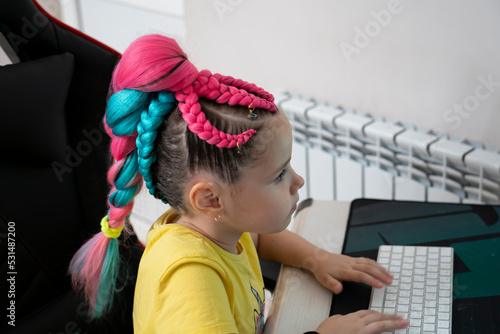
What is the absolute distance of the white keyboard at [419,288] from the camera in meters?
0.77

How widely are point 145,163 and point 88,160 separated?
265 millimetres

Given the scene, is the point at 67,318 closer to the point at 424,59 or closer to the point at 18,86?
the point at 18,86

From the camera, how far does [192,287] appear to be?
2.26 ft

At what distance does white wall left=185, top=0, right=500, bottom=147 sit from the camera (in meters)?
1.16

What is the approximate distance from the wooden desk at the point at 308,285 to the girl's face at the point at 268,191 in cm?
14

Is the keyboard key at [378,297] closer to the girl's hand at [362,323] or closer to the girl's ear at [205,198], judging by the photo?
the girl's hand at [362,323]

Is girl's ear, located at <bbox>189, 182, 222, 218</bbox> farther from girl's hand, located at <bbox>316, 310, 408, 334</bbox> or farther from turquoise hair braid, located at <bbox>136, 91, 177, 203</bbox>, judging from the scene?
girl's hand, located at <bbox>316, 310, 408, 334</bbox>

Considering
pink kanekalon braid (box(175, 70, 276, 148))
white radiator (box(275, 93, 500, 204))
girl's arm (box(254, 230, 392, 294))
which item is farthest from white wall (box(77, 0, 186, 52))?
pink kanekalon braid (box(175, 70, 276, 148))

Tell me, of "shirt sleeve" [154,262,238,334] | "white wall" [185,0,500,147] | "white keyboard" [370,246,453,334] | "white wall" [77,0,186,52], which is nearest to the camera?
"shirt sleeve" [154,262,238,334]

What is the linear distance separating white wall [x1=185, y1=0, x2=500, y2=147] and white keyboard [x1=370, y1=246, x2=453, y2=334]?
430 millimetres

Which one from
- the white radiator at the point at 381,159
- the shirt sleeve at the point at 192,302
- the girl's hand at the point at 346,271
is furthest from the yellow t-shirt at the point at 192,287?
the white radiator at the point at 381,159

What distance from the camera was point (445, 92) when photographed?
1.24m

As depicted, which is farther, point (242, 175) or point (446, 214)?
point (446, 214)

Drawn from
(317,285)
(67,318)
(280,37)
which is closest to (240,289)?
(317,285)
